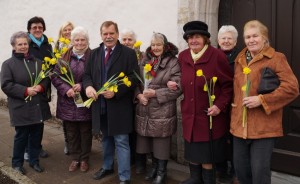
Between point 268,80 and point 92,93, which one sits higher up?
point 268,80

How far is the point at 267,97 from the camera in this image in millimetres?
2695

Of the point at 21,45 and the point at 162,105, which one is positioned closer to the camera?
the point at 162,105

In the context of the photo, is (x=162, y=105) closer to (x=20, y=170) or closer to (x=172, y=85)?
(x=172, y=85)

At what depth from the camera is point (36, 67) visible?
4074 mm

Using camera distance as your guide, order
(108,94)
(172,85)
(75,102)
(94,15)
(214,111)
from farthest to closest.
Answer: (94,15) → (75,102) → (108,94) → (172,85) → (214,111)

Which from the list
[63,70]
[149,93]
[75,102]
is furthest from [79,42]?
[149,93]

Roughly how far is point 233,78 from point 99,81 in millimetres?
1552

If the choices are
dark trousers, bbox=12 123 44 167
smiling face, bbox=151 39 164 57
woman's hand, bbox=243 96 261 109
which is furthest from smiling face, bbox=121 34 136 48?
woman's hand, bbox=243 96 261 109

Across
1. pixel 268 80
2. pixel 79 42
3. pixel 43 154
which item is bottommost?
pixel 43 154

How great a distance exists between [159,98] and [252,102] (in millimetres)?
1142

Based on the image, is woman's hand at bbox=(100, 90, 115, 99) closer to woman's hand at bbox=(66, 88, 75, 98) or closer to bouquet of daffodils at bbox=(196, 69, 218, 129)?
woman's hand at bbox=(66, 88, 75, 98)

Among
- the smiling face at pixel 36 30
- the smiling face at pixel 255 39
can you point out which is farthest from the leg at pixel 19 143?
the smiling face at pixel 255 39

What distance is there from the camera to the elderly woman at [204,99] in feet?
10.5

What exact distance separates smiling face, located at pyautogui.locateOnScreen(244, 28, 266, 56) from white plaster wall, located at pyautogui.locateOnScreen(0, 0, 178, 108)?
182 centimetres
